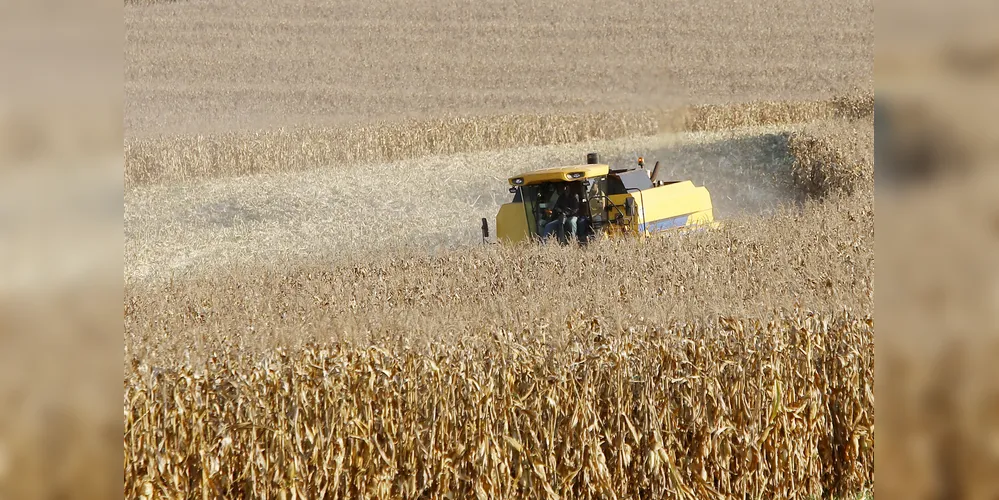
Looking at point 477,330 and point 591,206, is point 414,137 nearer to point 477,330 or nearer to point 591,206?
point 591,206

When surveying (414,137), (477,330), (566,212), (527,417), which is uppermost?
(414,137)

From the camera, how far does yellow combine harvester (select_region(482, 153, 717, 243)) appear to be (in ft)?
35.7

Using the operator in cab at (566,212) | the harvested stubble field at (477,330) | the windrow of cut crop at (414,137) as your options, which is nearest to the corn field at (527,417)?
the harvested stubble field at (477,330)

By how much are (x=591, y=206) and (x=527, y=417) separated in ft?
22.0

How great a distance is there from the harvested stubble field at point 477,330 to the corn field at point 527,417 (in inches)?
0.5

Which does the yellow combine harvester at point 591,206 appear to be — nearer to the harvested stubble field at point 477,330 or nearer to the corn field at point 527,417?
A: the harvested stubble field at point 477,330

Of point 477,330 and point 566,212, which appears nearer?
point 477,330

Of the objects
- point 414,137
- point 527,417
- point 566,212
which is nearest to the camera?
point 527,417

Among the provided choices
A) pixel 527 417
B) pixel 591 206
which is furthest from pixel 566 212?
pixel 527 417

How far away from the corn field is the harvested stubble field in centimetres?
1

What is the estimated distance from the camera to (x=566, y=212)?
11203 millimetres
